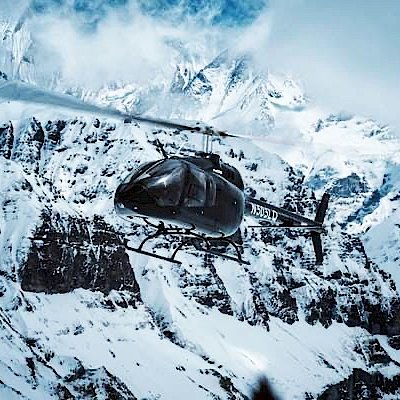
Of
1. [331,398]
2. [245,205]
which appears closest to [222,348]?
[331,398]

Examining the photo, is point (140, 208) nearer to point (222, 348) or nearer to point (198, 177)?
point (198, 177)

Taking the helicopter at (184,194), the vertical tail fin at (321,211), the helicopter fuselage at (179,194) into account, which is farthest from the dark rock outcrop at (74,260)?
the helicopter fuselage at (179,194)

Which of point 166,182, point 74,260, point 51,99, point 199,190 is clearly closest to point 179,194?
point 166,182


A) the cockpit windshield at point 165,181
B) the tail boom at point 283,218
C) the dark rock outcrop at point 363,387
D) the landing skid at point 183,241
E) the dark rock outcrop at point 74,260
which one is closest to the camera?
the cockpit windshield at point 165,181

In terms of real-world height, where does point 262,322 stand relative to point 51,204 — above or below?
below

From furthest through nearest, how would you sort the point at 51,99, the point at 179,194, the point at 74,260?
the point at 74,260
the point at 179,194
the point at 51,99

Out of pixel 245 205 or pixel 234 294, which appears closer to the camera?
pixel 245 205

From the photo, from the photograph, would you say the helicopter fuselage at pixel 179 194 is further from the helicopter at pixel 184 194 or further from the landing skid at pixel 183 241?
the landing skid at pixel 183 241

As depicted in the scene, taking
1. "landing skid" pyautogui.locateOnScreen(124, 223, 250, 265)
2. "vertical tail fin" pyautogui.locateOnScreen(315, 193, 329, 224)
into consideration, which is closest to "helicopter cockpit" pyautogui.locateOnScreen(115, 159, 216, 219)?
"landing skid" pyautogui.locateOnScreen(124, 223, 250, 265)

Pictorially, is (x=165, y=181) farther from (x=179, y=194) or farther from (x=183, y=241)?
(x=183, y=241)
